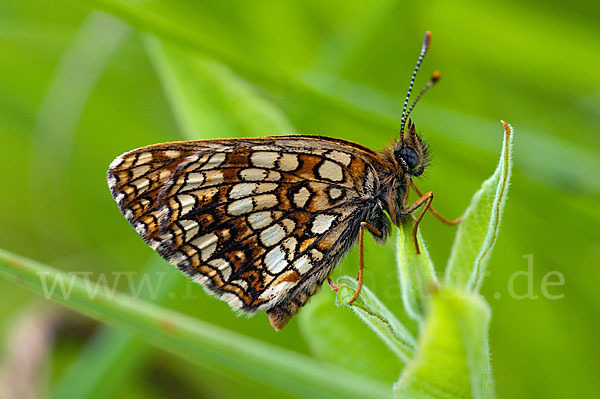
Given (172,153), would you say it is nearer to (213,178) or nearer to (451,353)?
(213,178)

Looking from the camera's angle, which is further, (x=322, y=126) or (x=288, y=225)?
(x=322, y=126)

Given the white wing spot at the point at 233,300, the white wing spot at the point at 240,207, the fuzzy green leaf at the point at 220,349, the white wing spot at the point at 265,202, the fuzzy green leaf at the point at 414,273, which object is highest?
the fuzzy green leaf at the point at 220,349

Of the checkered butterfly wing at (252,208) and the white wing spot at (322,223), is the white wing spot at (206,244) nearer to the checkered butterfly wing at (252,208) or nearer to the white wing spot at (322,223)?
the checkered butterfly wing at (252,208)

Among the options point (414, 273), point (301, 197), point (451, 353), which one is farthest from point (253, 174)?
point (451, 353)

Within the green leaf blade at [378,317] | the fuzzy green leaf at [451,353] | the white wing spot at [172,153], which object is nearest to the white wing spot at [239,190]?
the white wing spot at [172,153]

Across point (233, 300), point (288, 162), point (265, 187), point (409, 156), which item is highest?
point (409, 156)

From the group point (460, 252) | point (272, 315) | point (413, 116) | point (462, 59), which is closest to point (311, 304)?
point (272, 315)

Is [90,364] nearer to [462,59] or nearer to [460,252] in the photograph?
[460,252]
